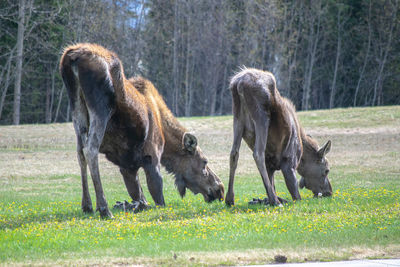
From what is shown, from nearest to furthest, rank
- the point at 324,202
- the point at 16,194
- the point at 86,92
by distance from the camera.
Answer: the point at 86,92 < the point at 324,202 < the point at 16,194

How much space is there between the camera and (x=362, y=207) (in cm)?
1026

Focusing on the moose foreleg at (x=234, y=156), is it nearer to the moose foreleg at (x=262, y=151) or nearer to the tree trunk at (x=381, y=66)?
the moose foreleg at (x=262, y=151)

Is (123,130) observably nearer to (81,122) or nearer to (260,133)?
(81,122)

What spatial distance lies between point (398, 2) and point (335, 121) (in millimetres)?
23695

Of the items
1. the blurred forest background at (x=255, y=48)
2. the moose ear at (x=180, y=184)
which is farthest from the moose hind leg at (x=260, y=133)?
the blurred forest background at (x=255, y=48)

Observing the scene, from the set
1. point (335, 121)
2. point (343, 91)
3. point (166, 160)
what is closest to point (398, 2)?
point (343, 91)

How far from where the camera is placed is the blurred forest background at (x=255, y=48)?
50.1 meters

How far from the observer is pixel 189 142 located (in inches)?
480

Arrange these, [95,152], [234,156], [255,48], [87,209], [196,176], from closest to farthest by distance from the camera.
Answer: [95,152] → [87,209] → [234,156] → [196,176] → [255,48]

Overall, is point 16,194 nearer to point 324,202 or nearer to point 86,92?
point 86,92

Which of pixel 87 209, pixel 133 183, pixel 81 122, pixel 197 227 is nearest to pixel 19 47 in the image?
pixel 133 183

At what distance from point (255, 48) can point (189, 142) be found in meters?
40.6

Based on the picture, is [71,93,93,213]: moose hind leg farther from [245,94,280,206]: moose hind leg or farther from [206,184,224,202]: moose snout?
[206,184,224,202]: moose snout

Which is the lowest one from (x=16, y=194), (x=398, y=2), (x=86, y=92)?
(x=16, y=194)
